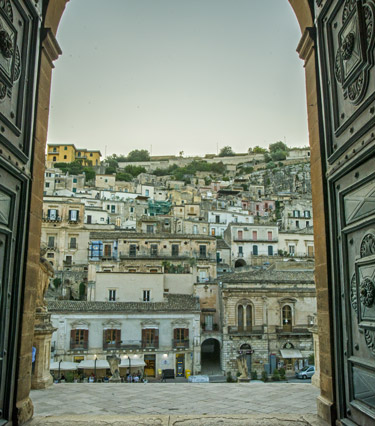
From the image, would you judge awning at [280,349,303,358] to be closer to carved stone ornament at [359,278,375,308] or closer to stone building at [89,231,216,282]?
stone building at [89,231,216,282]

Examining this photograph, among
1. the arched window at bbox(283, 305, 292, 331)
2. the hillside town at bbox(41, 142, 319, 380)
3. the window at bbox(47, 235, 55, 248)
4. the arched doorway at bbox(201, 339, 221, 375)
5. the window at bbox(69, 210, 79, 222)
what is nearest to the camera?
the hillside town at bbox(41, 142, 319, 380)

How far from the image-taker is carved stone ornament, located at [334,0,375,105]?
4.15 m

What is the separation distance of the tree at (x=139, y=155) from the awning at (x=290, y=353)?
3893 inches

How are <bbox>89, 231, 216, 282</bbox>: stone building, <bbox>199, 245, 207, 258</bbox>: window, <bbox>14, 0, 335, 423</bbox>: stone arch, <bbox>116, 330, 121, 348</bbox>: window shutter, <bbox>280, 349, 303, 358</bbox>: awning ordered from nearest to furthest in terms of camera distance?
<bbox>14, 0, 335, 423</bbox>: stone arch, <bbox>116, 330, 121, 348</bbox>: window shutter, <bbox>280, 349, 303, 358</bbox>: awning, <bbox>89, 231, 216, 282</bbox>: stone building, <bbox>199, 245, 207, 258</bbox>: window

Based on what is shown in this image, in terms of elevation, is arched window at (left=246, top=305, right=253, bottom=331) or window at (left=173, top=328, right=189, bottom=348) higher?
arched window at (left=246, top=305, right=253, bottom=331)

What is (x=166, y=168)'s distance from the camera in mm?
122000

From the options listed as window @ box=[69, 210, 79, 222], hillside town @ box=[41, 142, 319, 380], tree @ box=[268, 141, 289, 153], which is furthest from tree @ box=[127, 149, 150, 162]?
window @ box=[69, 210, 79, 222]

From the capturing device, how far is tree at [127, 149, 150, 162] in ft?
419

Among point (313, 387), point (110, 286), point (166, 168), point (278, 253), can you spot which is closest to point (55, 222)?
point (110, 286)

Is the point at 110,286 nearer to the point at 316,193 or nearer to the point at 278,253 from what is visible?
the point at 278,253

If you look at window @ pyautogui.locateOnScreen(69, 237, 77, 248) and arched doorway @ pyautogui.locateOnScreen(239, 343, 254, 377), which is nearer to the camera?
arched doorway @ pyautogui.locateOnScreen(239, 343, 254, 377)

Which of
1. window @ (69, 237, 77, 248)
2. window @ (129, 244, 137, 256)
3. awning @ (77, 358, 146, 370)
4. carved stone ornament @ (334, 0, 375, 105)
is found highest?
window @ (69, 237, 77, 248)

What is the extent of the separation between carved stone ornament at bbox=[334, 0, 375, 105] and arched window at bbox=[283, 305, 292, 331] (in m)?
31.3

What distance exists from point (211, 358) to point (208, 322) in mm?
2872
